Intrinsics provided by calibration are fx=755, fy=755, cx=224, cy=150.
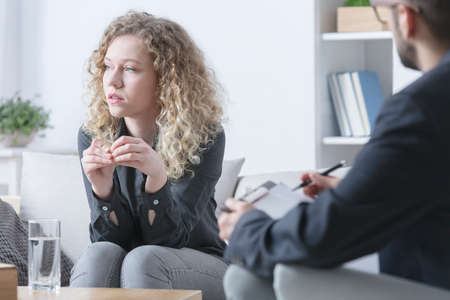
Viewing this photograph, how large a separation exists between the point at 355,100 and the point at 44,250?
1.66 meters

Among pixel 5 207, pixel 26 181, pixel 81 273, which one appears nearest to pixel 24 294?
pixel 81 273

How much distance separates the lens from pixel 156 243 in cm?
190

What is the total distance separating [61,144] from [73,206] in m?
1.19

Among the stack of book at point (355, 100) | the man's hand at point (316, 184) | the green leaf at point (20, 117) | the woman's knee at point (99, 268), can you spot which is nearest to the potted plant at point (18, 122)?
the green leaf at point (20, 117)

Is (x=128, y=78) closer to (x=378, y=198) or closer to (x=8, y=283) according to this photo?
(x=8, y=283)

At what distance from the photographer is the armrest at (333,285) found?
1050mm

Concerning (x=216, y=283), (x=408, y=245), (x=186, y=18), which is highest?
(x=186, y=18)

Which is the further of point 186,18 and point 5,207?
point 186,18

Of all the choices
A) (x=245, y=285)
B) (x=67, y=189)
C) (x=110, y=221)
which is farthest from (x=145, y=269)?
(x=67, y=189)

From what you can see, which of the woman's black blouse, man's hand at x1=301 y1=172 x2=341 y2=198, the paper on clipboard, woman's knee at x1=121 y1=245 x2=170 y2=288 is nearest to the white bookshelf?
the woman's black blouse

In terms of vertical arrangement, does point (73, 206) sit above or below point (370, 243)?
below

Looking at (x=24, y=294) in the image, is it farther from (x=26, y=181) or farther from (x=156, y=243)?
(x=26, y=181)

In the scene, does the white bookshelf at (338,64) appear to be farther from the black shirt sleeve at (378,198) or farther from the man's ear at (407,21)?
the black shirt sleeve at (378,198)

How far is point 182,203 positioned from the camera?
194 centimetres
